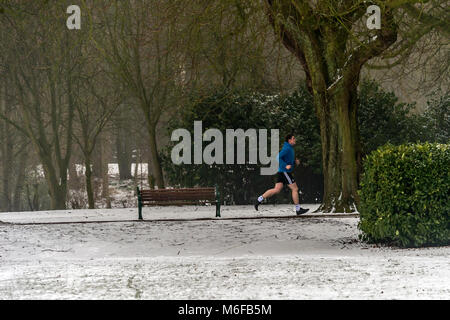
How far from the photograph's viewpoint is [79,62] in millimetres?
24750

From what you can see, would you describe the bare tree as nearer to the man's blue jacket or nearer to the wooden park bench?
the man's blue jacket

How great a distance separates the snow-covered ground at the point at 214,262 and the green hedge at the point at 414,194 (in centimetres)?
36

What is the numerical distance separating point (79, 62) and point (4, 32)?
2.82m

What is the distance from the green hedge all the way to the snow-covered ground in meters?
0.36

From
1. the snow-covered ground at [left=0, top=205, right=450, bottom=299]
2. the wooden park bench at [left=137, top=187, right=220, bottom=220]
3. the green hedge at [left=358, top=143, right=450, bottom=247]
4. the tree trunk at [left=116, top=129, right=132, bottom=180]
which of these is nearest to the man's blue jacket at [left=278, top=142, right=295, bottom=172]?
the snow-covered ground at [left=0, top=205, right=450, bottom=299]

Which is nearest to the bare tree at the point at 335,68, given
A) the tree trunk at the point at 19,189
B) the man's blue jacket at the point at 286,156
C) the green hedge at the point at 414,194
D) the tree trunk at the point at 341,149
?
the tree trunk at the point at 341,149

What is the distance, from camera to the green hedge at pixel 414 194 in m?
11.4

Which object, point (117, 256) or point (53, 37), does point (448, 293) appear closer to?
point (117, 256)

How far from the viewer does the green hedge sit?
37.4ft

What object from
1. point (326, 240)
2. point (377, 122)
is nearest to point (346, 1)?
point (326, 240)

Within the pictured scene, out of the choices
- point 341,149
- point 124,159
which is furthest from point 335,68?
point 124,159

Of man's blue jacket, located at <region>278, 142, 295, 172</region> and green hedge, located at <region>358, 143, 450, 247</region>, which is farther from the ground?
man's blue jacket, located at <region>278, 142, 295, 172</region>

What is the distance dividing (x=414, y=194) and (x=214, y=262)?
12.2 ft

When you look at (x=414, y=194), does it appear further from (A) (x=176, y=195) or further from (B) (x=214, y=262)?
(A) (x=176, y=195)
